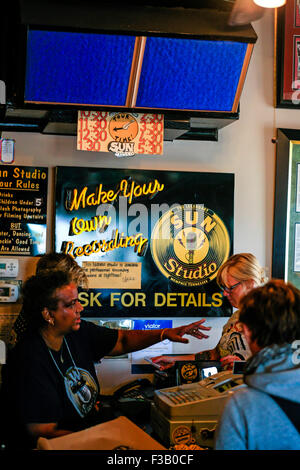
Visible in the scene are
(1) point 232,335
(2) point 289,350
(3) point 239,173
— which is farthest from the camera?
(3) point 239,173

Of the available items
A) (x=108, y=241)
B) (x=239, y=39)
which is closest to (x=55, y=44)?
(x=239, y=39)

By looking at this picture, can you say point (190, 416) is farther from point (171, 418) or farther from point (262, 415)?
point (262, 415)

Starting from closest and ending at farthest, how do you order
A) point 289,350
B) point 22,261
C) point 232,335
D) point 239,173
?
point 289,350 < point 232,335 < point 22,261 < point 239,173

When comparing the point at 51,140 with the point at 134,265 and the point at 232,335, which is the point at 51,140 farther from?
the point at 232,335

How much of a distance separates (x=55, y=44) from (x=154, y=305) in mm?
1807

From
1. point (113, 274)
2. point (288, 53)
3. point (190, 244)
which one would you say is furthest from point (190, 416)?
point (288, 53)

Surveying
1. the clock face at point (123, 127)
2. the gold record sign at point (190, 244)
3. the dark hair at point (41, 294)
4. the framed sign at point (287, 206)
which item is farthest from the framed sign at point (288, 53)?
the dark hair at point (41, 294)

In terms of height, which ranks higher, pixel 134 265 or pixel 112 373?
pixel 134 265

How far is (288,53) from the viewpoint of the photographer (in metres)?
3.90

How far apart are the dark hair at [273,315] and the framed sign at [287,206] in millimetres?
2211

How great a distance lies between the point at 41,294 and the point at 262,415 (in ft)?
4.40

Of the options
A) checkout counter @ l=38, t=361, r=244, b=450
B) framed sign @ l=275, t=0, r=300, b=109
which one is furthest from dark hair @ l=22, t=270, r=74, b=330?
framed sign @ l=275, t=0, r=300, b=109

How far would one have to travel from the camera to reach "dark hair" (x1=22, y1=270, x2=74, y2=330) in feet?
8.52

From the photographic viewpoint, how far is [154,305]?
3.79 meters
